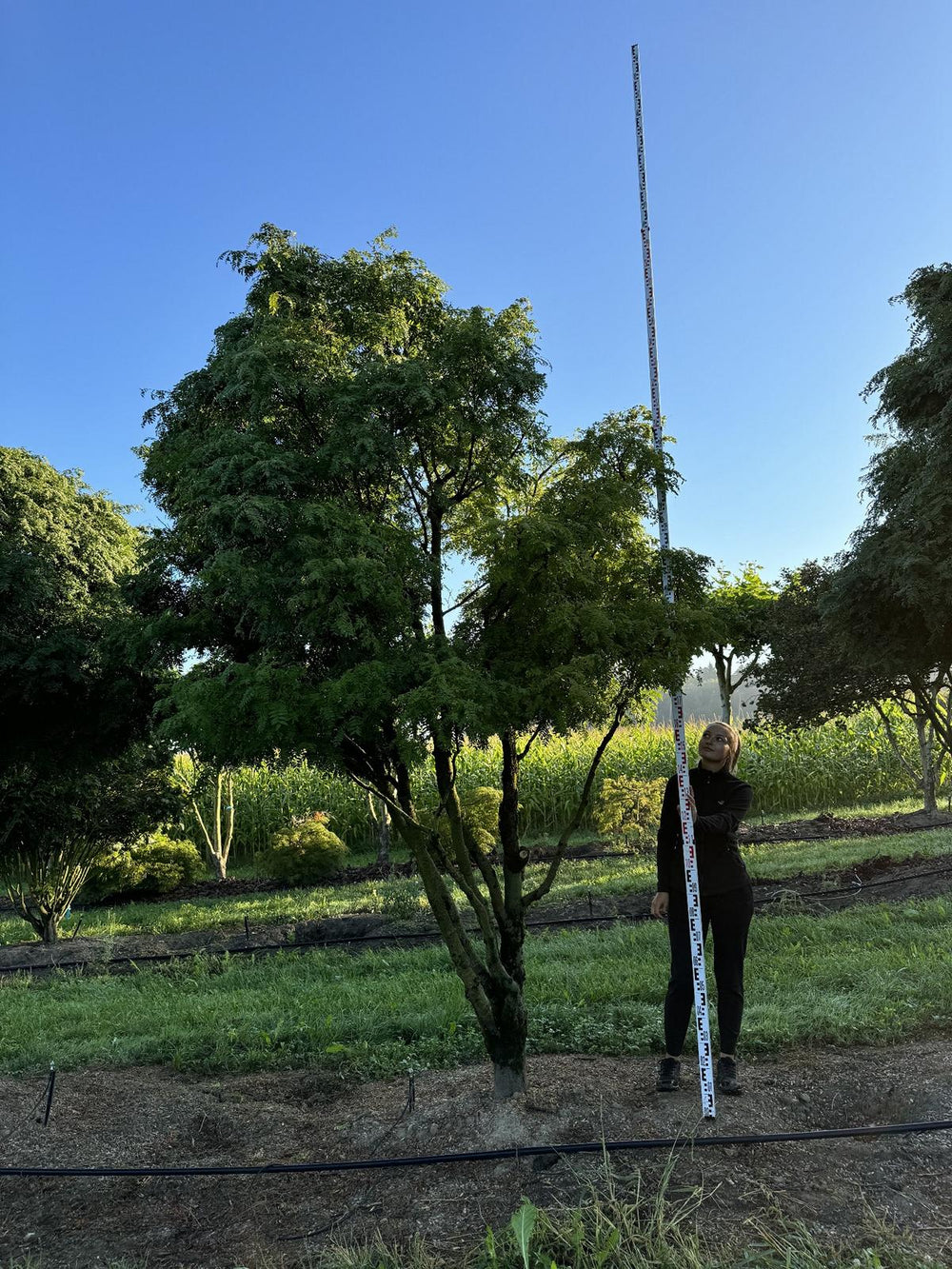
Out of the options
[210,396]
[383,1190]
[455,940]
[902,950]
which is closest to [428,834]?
[455,940]

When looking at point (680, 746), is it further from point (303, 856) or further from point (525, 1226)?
point (303, 856)

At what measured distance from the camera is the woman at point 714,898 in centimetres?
405

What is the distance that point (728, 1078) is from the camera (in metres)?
4.08

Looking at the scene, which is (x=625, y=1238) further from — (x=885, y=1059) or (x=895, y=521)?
(x=895, y=521)

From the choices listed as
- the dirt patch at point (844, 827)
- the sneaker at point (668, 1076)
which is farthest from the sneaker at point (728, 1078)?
the dirt patch at point (844, 827)

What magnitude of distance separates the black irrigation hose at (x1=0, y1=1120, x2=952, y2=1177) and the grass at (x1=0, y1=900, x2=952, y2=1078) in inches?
46.7

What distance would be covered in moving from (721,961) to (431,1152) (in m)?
1.50

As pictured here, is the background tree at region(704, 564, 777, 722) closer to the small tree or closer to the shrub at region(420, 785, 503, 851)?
the shrub at region(420, 785, 503, 851)

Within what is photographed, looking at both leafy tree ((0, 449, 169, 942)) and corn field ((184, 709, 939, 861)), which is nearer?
leafy tree ((0, 449, 169, 942))

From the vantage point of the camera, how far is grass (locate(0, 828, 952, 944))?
408 inches

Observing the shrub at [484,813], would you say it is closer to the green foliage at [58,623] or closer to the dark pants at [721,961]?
the green foliage at [58,623]

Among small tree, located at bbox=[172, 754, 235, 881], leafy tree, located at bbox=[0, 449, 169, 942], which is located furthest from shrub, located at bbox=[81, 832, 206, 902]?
leafy tree, located at bbox=[0, 449, 169, 942]

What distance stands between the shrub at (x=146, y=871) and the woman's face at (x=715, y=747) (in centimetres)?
1157

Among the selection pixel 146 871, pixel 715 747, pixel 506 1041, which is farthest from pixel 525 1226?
pixel 146 871
